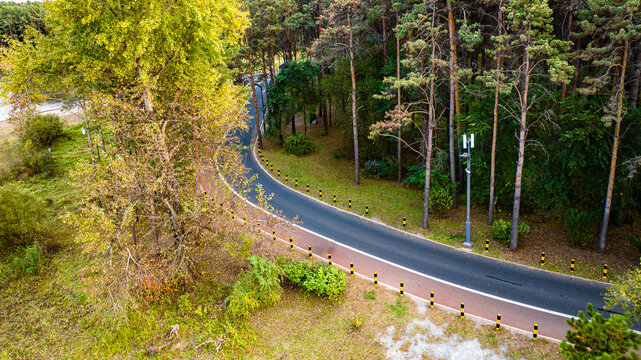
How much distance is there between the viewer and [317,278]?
16188 mm

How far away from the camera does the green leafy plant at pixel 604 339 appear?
8.01m

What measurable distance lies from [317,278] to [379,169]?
618 inches

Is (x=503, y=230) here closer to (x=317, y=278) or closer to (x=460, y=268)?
(x=460, y=268)

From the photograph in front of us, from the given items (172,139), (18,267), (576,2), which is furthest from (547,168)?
(18,267)

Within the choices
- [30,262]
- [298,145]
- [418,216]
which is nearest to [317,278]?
[418,216]

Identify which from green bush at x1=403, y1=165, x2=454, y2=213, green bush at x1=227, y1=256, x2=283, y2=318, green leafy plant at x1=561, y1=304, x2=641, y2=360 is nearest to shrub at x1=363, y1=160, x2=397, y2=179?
green bush at x1=403, y1=165, x2=454, y2=213

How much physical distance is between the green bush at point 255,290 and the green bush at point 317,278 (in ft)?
2.96

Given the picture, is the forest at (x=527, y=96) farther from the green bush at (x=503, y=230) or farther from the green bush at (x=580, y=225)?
the green bush at (x=503, y=230)

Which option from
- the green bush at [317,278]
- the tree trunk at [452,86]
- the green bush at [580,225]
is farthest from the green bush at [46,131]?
the green bush at [580,225]

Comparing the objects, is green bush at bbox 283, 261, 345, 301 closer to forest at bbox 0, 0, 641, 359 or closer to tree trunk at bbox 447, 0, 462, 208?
forest at bbox 0, 0, 641, 359

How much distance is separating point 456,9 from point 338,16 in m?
7.87

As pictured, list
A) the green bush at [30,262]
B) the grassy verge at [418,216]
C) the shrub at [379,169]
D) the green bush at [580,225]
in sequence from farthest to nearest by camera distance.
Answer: the shrub at [379,169], the green bush at [580,225], the grassy verge at [418,216], the green bush at [30,262]

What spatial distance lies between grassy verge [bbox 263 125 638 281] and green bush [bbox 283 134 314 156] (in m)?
0.64

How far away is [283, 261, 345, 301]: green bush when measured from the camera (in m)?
15.8
